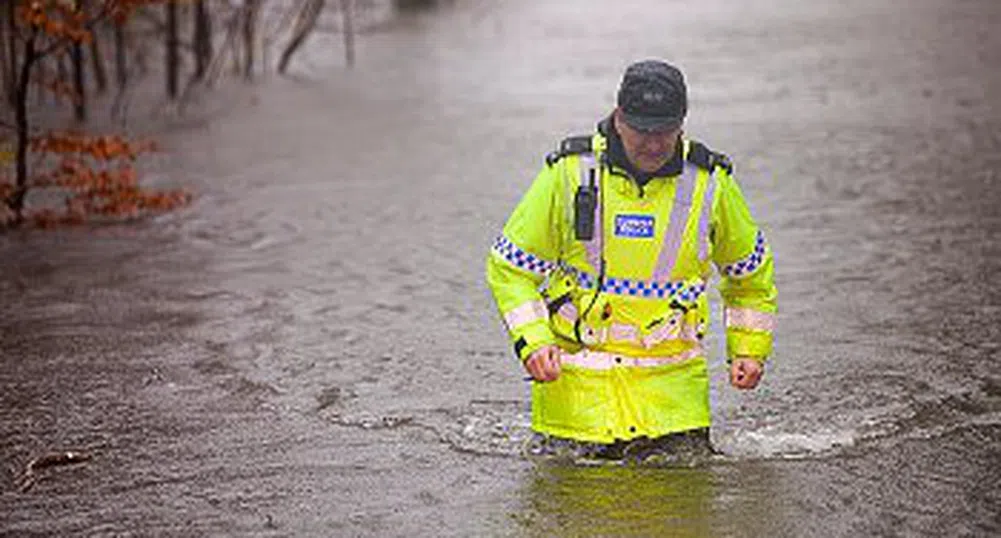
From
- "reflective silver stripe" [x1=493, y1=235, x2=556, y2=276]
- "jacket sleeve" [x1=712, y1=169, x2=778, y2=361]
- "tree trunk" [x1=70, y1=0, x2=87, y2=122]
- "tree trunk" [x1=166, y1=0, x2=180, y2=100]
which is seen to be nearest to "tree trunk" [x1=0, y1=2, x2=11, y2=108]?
"tree trunk" [x1=70, y1=0, x2=87, y2=122]

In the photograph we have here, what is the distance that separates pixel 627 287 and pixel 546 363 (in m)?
0.47

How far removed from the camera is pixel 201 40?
2266cm

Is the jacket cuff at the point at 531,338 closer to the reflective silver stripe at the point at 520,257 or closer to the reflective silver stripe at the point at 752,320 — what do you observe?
the reflective silver stripe at the point at 520,257

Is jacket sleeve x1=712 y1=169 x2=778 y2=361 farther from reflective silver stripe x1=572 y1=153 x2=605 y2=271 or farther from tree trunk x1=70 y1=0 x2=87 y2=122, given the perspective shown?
tree trunk x1=70 y1=0 x2=87 y2=122

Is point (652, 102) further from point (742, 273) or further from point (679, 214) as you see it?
point (742, 273)

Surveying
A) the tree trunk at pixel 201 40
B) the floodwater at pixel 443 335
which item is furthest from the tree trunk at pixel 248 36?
the floodwater at pixel 443 335

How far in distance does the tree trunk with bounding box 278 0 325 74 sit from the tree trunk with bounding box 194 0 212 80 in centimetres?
129

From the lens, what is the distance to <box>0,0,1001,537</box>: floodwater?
22.2 feet

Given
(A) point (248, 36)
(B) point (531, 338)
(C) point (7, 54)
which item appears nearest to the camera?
(B) point (531, 338)

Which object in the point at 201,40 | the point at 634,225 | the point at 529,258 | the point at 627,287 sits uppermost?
the point at 634,225

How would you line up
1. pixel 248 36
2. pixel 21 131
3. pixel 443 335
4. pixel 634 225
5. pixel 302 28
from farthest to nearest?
pixel 302 28, pixel 248 36, pixel 21 131, pixel 443 335, pixel 634 225

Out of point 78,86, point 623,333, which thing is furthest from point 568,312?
point 78,86

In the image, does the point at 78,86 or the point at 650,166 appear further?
the point at 78,86

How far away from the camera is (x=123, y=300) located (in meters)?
11.7
